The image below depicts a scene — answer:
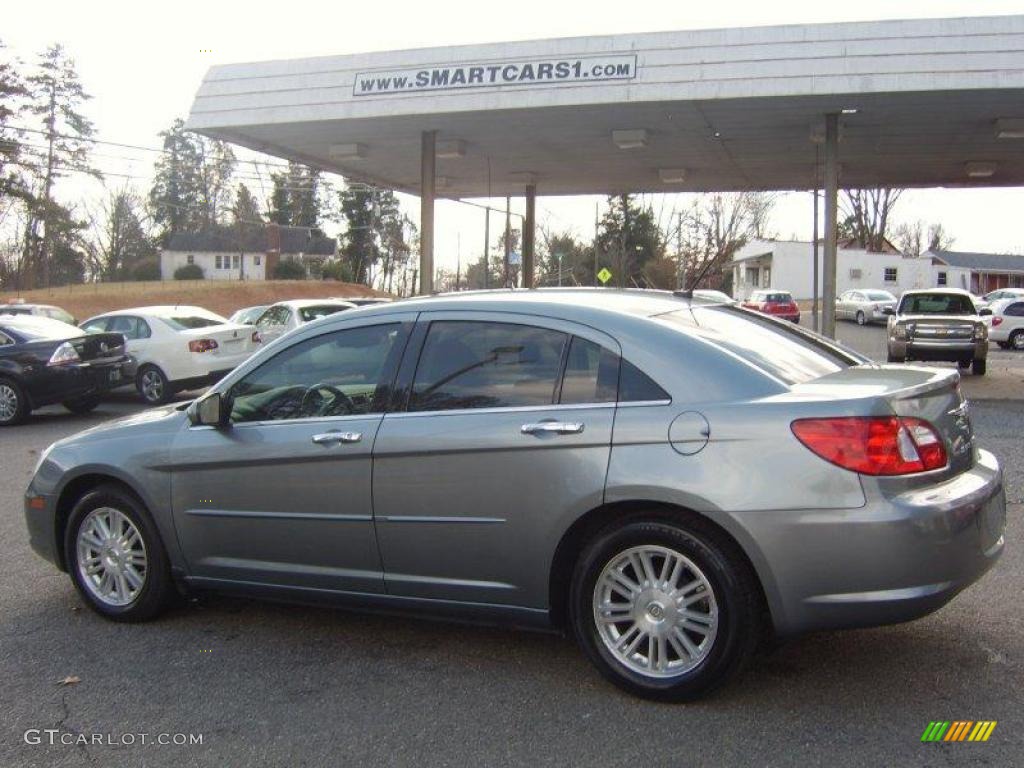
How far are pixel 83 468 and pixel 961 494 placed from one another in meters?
4.16

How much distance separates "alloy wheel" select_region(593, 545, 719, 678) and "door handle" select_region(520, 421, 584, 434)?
20.9 inches

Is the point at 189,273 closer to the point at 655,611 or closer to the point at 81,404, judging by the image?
the point at 81,404

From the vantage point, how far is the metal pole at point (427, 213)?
19609 mm

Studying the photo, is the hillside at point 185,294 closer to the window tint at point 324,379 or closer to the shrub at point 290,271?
the shrub at point 290,271

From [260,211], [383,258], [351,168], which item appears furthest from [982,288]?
[351,168]

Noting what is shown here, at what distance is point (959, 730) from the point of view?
12.1ft

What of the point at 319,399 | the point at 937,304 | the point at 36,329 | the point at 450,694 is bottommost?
the point at 450,694

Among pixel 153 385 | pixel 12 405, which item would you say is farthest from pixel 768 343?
pixel 153 385

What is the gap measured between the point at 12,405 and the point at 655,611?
11841 mm

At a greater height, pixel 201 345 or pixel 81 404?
pixel 201 345

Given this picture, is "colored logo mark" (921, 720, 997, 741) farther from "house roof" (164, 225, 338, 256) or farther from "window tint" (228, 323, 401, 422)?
"house roof" (164, 225, 338, 256)

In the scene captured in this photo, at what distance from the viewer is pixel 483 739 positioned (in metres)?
3.72

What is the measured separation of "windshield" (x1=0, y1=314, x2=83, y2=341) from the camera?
13.6m

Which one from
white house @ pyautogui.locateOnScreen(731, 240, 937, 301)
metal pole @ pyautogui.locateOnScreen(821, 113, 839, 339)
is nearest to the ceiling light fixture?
metal pole @ pyautogui.locateOnScreen(821, 113, 839, 339)
